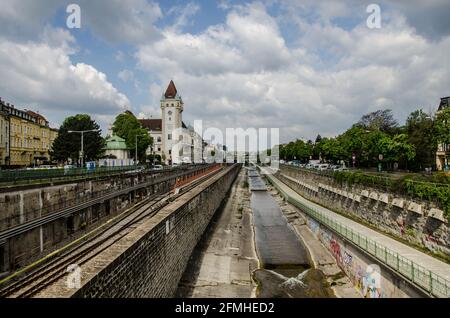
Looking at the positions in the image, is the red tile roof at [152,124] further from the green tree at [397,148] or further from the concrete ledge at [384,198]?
the concrete ledge at [384,198]

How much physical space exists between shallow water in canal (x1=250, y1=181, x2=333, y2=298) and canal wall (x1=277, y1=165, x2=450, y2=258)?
22.1 feet

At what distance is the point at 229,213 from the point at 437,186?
3003cm

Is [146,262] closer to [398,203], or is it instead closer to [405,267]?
Answer: [405,267]

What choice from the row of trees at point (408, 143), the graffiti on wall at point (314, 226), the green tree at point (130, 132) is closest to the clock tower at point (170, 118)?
the green tree at point (130, 132)

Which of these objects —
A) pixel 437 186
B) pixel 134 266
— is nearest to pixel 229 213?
pixel 437 186

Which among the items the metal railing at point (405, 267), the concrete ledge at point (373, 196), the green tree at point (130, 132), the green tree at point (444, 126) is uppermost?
the green tree at point (130, 132)

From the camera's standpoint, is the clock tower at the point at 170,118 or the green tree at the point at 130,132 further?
the clock tower at the point at 170,118

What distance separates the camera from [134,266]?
1245 cm

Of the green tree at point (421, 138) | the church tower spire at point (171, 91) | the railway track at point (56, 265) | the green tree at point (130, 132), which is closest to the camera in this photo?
the railway track at point (56, 265)

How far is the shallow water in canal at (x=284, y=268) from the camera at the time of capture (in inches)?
801

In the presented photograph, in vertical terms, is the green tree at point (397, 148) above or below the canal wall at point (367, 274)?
above

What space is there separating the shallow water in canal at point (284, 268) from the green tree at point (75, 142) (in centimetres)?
4183

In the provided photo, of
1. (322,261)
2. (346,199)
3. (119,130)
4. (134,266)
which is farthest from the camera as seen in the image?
(119,130)
